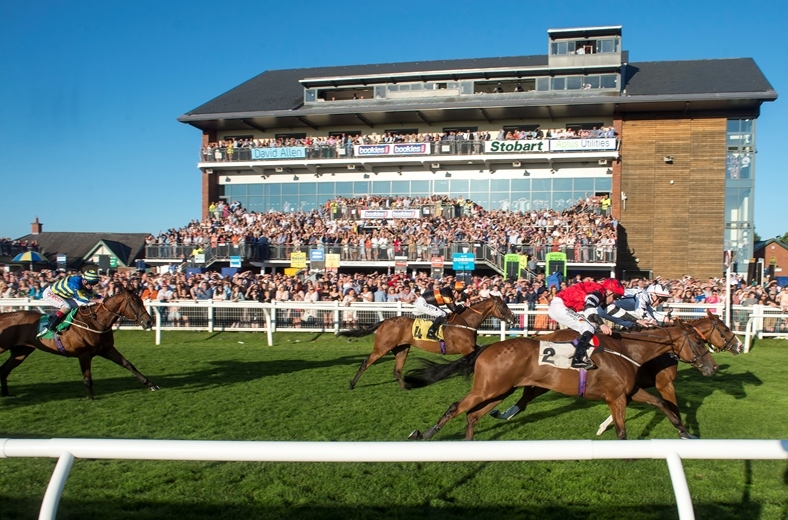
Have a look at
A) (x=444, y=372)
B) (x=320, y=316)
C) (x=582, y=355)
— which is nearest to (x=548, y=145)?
(x=320, y=316)

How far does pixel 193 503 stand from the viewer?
4062mm

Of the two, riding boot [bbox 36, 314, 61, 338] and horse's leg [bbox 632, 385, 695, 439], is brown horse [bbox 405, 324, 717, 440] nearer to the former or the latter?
horse's leg [bbox 632, 385, 695, 439]

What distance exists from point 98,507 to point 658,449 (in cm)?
342

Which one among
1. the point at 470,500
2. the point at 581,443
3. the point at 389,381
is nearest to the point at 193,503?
the point at 470,500

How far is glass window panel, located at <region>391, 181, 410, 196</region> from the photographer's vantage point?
29.3 metres

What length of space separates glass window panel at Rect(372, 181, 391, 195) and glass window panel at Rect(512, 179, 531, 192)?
578cm

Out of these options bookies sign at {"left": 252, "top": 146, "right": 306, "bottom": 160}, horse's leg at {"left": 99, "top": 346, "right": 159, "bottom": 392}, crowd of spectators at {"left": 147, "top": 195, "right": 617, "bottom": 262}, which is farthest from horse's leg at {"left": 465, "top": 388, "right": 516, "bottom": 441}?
bookies sign at {"left": 252, "top": 146, "right": 306, "bottom": 160}

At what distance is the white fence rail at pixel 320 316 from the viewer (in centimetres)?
1357

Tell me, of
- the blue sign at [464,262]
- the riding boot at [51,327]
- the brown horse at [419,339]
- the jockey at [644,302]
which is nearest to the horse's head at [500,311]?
the brown horse at [419,339]

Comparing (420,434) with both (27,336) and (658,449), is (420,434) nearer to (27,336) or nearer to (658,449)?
(658,449)

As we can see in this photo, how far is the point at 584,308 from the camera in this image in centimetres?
650

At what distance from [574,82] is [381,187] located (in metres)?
9.92

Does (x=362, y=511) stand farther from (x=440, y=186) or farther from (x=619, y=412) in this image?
(x=440, y=186)

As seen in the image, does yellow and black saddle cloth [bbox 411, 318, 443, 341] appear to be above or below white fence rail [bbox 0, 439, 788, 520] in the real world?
below
